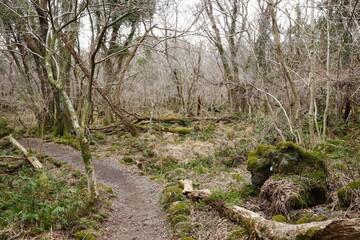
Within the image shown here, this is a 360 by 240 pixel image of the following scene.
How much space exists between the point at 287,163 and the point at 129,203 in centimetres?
429

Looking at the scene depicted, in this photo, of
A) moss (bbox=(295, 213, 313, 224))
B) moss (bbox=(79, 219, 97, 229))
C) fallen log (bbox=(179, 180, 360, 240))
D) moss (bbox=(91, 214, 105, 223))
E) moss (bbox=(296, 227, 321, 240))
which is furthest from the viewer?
moss (bbox=(91, 214, 105, 223))

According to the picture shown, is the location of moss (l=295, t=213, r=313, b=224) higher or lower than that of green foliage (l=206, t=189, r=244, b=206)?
higher

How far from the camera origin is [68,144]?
12.7m

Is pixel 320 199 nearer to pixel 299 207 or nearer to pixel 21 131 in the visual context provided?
pixel 299 207

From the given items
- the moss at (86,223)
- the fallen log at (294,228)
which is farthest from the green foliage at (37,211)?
the fallen log at (294,228)

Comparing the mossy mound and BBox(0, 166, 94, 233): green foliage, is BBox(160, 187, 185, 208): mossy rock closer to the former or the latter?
BBox(0, 166, 94, 233): green foliage

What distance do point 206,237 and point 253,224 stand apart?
98cm

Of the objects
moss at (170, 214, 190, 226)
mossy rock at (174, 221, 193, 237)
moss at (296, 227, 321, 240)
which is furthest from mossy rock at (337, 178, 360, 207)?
moss at (170, 214, 190, 226)

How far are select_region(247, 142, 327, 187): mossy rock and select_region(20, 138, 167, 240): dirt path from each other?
7.82ft

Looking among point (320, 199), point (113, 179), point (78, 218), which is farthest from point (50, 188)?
point (320, 199)

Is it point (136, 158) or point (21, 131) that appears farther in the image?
point (21, 131)

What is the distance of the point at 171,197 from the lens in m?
6.11

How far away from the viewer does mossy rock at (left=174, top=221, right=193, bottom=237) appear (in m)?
4.45

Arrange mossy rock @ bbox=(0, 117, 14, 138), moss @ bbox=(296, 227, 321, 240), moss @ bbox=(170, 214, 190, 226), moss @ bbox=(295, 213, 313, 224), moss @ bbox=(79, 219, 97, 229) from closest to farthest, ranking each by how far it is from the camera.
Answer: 1. moss @ bbox=(296, 227, 321, 240)
2. moss @ bbox=(295, 213, 313, 224)
3. moss @ bbox=(79, 219, 97, 229)
4. moss @ bbox=(170, 214, 190, 226)
5. mossy rock @ bbox=(0, 117, 14, 138)
